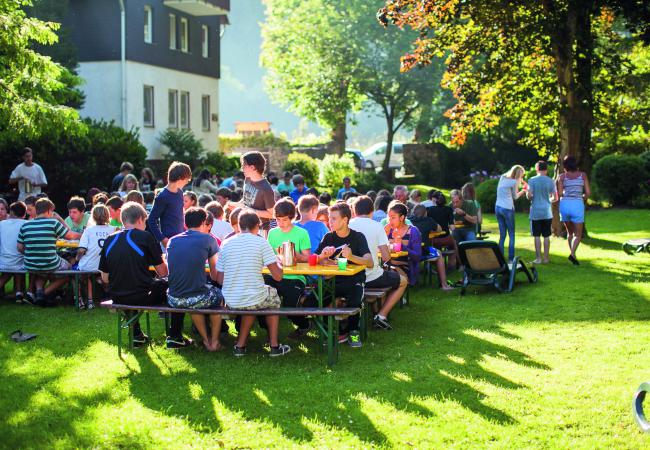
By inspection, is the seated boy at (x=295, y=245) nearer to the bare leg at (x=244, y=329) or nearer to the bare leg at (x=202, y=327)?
the bare leg at (x=244, y=329)

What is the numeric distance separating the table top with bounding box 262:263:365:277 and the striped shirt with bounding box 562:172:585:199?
7.50 meters

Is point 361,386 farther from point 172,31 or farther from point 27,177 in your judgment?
point 172,31

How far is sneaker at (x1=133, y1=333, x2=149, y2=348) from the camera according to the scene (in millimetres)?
9562

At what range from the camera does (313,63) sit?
145ft

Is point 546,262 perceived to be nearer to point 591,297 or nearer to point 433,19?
point 591,297

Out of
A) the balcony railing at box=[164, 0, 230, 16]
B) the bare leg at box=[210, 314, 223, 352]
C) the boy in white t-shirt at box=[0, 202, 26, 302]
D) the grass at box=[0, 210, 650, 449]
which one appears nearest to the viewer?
the grass at box=[0, 210, 650, 449]

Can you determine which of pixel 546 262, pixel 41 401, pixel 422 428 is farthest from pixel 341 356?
pixel 546 262

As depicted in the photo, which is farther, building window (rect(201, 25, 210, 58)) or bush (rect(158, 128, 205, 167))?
building window (rect(201, 25, 210, 58))

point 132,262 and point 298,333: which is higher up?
point 132,262

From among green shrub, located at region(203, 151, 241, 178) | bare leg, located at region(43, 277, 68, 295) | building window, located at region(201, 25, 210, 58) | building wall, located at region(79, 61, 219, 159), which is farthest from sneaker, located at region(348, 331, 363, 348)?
building window, located at region(201, 25, 210, 58)

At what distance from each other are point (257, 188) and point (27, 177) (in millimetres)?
9098

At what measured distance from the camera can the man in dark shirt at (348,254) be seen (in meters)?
9.27

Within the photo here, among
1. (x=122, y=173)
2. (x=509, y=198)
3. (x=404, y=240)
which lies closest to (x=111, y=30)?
(x=122, y=173)

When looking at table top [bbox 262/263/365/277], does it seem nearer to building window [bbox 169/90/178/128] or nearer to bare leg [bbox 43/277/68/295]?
bare leg [bbox 43/277/68/295]
